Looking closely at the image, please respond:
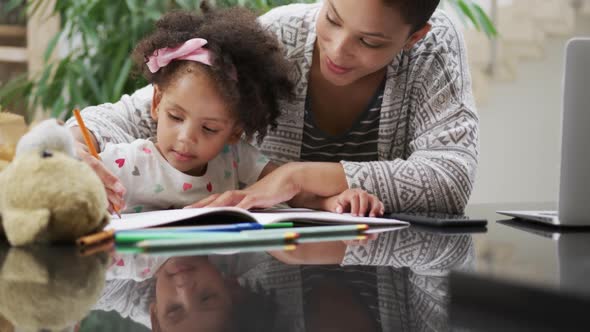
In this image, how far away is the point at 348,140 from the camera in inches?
59.9

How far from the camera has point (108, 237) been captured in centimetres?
81

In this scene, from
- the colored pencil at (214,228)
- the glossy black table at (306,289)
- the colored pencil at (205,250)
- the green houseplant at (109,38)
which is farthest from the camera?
the green houseplant at (109,38)

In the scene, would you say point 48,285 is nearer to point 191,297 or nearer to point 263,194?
point 191,297

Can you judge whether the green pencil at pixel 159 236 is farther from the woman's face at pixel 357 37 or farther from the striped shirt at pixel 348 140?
the striped shirt at pixel 348 140

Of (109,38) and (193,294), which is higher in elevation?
(109,38)

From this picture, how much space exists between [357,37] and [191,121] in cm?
32

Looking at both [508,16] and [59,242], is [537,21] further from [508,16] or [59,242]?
[59,242]

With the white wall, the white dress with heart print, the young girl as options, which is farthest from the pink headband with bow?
the white wall

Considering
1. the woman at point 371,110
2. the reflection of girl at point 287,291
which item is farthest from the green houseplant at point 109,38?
the reflection of girl at point 287,291

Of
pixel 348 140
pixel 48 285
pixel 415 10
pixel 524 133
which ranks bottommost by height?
pixel 48 285

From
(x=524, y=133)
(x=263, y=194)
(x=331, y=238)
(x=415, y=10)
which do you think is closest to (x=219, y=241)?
(x=331, y=238)

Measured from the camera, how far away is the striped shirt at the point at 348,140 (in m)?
1.50

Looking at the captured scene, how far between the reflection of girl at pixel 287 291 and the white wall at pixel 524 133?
301 cm

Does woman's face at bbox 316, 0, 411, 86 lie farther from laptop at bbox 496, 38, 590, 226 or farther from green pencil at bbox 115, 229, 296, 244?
green pencil at bbox 115, 229, 296, 244
